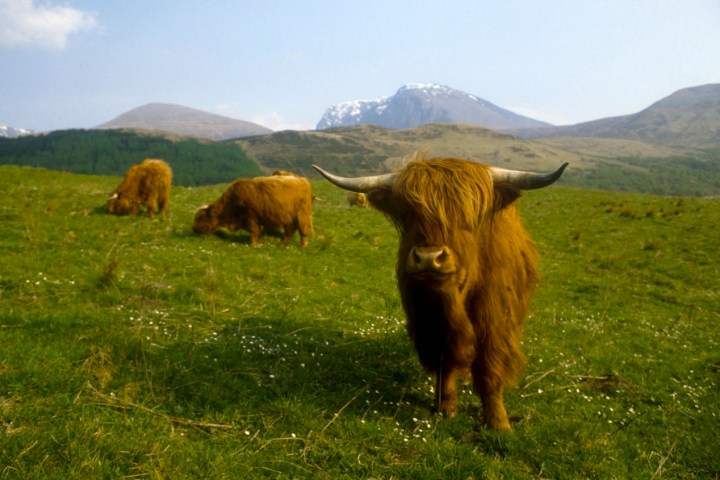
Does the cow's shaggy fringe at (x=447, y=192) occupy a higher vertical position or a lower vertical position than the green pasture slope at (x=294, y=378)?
higher

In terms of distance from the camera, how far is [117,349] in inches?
203

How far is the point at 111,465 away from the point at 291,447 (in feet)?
4.77

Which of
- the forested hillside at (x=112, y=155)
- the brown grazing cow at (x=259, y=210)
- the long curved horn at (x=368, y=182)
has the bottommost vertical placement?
the brown grazing cow at (x=259, y=210)

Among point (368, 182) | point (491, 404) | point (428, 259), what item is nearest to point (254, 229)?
point (368, 182)

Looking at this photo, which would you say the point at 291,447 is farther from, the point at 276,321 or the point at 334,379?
the point at 276,321

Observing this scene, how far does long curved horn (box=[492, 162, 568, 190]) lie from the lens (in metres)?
4.42

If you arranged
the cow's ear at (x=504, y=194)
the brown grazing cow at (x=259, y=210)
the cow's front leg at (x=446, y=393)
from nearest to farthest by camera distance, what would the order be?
the cow's ear at (x=504, y=194) < the cow's front leg at (x=446, y=393) < the brown grazing cow at (x=259, y=210)

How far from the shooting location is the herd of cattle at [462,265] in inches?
169

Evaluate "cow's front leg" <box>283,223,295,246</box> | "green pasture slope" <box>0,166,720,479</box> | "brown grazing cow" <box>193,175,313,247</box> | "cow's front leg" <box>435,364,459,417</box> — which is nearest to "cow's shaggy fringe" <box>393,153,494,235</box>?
"cow's front leg" <box>435,364,459,417</box>

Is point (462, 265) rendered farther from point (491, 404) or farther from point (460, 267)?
point (491, 404)

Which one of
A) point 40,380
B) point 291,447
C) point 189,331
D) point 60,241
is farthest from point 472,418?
point 60,241

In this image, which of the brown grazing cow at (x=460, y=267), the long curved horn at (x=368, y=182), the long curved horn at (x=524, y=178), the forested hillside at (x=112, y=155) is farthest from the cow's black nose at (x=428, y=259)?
the forested hillside at (x=112, y=155)

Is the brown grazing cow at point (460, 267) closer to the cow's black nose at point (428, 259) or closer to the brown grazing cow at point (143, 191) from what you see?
the cow's black nose at point (428, 259)

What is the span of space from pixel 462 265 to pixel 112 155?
19405 cm
